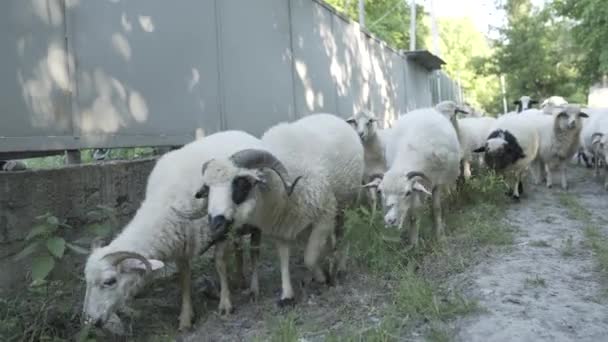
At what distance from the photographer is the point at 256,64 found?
8438 mm

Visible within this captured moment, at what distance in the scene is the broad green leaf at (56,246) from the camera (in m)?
4.32

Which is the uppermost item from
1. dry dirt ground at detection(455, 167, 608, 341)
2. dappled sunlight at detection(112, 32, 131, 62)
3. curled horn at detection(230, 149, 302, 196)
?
dappled sunlight at detection(112, 32, 131, 62)

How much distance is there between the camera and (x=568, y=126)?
1126 centimetres

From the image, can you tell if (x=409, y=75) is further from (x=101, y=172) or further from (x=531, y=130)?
(x=101, y=172)

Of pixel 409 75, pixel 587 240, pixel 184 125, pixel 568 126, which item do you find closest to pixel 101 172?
pixel 184 125

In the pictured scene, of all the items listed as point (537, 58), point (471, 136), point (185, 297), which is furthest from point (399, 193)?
point (537, 58)

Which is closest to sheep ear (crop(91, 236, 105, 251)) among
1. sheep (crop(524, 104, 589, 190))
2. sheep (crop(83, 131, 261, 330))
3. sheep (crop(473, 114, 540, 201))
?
sheep (crop(83, 131, 261, 330))

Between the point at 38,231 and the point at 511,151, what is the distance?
7.56 m

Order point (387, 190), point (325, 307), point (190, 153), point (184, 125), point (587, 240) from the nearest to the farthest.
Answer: point (325, 307)
point (190, 153)
point (387, 190)
point (587, 240)
point (184, 125)

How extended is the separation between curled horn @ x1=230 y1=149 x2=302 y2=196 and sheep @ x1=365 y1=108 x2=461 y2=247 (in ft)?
4.09

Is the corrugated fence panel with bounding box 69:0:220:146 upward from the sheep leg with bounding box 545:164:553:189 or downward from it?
upward

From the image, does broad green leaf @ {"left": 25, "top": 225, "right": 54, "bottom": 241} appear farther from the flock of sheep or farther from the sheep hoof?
the sheep hoof

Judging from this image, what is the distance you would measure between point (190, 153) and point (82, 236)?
1.17 m

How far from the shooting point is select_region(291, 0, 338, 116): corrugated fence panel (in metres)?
9.95
